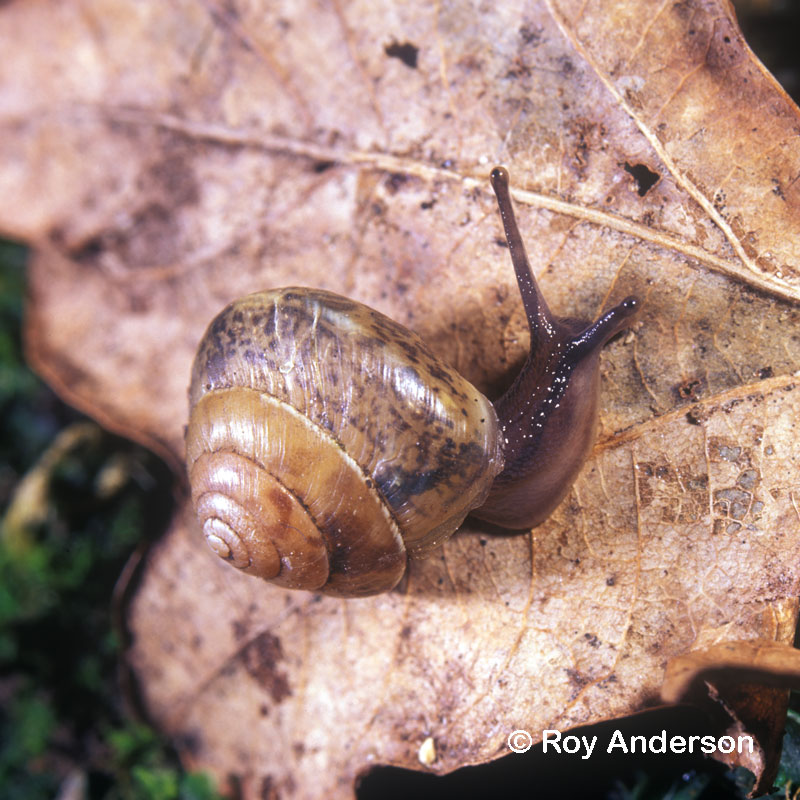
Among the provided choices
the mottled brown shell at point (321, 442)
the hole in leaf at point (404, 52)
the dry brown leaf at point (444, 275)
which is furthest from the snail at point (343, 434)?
the hole in leaf at point (404, 52)

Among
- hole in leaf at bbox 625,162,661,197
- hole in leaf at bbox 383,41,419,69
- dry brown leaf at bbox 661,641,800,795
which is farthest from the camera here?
hole in leaf at bbox 383,41,419,69

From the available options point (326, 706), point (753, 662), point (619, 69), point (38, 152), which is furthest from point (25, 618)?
point (619, 69)

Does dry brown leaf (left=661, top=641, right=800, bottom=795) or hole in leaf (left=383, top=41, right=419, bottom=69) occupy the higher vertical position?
hole in leaf (left=383, top=41, right=419, bottom=69)

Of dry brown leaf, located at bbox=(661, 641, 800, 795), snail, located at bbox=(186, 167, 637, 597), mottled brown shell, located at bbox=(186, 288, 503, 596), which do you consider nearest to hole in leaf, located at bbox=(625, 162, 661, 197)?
snail, located at bbox=(186, 167, 637, 597)

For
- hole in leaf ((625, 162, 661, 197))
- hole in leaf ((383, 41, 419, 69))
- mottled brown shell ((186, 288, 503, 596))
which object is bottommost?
mottled brown shell ((186, 288, 503, 596))

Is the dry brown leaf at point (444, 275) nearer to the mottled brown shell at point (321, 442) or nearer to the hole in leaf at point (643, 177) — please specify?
the hole in leaf at point (643, 177)

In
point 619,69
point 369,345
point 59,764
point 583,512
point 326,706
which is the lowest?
point 59,764

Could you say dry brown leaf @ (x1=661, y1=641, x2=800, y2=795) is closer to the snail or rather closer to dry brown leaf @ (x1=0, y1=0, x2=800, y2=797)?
dry brown leaf @ (x1=0, y1=0, x2=800, y2=797)

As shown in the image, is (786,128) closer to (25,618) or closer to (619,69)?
(619,69)
